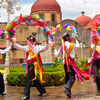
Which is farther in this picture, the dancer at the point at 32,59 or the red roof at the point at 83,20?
the red roof at the point at 83,20

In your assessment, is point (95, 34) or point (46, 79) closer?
point (95, 34)

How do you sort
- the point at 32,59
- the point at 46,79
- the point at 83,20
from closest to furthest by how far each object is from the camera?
the point at 32,59
the point at 46,79
the point at 83,20

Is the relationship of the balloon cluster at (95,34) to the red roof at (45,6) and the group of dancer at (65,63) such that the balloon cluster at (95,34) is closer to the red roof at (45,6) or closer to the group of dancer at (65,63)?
the group of dancer at (65,63)

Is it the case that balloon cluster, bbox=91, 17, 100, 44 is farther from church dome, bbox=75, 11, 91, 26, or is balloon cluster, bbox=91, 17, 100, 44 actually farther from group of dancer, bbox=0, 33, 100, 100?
church dome, bbox=75, 11, 91, 26

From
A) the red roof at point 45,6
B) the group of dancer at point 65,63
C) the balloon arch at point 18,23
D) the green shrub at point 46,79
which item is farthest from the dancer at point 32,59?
the red roof at point 45,6

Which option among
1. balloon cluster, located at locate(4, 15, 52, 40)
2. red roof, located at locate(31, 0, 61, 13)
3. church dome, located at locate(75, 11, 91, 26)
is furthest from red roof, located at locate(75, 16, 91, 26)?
balloon cluster, located at locate(4, 15, 52, 40)

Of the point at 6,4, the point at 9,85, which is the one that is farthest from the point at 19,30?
the point at 9,85

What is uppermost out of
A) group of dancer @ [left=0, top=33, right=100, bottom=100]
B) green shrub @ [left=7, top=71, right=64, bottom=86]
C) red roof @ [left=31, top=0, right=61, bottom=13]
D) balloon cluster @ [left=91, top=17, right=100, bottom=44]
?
red roof @ [left=31, top=0, right=61, bottom=13]

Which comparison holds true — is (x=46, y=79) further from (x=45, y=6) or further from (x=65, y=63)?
(x=45, y=6)

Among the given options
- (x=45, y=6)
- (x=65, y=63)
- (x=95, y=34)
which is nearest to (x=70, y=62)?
(x=65, y=63)

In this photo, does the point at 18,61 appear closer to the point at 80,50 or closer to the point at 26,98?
the point at 80,50

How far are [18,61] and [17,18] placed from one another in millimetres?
22885

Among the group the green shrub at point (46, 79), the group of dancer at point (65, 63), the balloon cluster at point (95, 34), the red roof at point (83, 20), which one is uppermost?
the red roof at point (83, 20)

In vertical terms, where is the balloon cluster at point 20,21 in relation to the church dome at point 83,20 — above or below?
below
